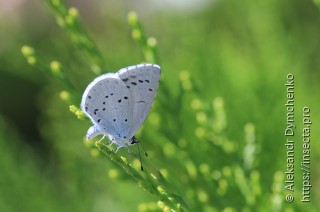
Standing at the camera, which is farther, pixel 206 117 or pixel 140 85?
pixel 206 117

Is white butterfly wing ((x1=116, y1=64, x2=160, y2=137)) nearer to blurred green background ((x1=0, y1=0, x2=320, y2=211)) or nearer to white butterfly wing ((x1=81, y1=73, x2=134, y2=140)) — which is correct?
white butterfly wing ((x1=81, y1=73, x2=134, y2=140))

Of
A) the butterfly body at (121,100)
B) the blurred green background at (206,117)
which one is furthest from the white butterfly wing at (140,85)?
the blurred green background at (206,117)

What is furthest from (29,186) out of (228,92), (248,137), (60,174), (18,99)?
(18,99)

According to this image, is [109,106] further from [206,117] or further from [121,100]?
[206,117]

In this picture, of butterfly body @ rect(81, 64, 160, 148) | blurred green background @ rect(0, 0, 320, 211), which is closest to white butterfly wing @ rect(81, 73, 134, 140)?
butterfly body @ rect(81, 64, 160, 148)

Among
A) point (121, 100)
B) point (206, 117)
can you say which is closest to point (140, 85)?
point (121, 100)

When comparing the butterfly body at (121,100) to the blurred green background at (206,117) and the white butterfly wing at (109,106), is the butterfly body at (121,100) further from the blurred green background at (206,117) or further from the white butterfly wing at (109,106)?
the blurred green background at (206,117)
